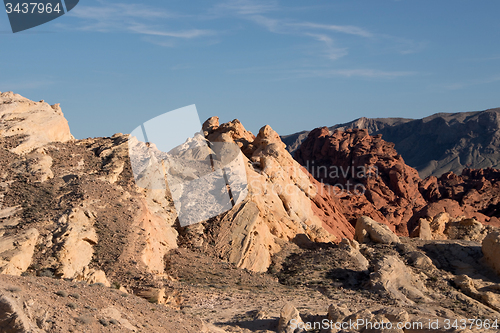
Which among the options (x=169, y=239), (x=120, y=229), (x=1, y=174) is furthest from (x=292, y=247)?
(x=1, y=174)

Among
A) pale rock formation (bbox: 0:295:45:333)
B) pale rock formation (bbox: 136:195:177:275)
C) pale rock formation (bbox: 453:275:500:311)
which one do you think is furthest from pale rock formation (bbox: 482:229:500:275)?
pale rock formation (bbox: 0:295:45:333)

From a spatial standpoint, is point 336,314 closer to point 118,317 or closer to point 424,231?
point 118,317

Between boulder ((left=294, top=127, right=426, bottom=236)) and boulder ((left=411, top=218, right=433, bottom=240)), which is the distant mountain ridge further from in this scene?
boulder ((left=411, top=218, right=433, bottom=240))

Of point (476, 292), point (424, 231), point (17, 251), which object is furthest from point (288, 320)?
point (424, 231)

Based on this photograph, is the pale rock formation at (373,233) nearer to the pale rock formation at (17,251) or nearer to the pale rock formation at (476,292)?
the pale rock formation at (476,292)

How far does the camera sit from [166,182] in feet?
87.0

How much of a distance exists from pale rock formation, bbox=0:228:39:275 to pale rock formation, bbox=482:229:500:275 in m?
22.2

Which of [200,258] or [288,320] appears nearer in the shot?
[288,320]

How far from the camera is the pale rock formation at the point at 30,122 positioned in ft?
79.4

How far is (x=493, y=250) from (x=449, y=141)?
141806mm

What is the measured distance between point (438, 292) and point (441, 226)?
1215 cm

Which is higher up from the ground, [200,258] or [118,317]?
[118,317]

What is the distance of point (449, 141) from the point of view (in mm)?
156125

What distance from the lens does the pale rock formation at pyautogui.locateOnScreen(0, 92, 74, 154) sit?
24208 mm
